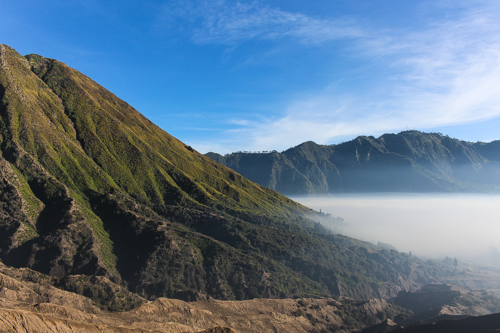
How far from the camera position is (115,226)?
443 feet

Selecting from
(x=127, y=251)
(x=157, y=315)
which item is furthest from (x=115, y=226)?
(x=157, y=315)

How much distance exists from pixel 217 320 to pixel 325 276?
102887 millimetres

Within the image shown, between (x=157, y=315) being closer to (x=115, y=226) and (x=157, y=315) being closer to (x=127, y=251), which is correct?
(x=127, y=251)

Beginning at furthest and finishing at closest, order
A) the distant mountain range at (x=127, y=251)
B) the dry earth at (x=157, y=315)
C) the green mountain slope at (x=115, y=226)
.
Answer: the green mountain slope at (x=115, y=226) < the distant mountain range at (x=127, y=251) < the dry earth at (x=157, y=315)

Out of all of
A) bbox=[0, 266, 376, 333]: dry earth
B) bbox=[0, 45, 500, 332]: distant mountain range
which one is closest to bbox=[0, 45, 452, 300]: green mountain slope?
bbox=[0, 45, 500, 332]: distant mountain range

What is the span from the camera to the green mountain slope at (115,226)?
366ft

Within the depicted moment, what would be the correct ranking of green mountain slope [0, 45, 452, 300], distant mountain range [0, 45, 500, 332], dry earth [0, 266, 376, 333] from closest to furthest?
dry earth [0, 266, 376, 333] → distant mountain range [0, 45, 500, 332] → green mountain slope [0, 45, 452, 300]

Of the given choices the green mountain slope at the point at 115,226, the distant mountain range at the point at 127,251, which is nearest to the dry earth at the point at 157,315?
the distant mountain range at the point at 127,251

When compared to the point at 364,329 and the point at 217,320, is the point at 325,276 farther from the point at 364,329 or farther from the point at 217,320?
the point at 217,320

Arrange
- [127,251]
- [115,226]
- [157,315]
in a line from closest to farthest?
[157,315] < [127,251] < [115,226]

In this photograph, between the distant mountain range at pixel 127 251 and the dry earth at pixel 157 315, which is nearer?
the dry earth at pixel 157 315

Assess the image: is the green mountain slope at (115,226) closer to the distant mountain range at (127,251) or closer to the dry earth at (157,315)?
the distant mountain range at (127,251)

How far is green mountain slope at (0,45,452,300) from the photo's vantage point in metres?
112

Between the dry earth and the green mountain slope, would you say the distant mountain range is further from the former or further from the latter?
the green mountain slope
